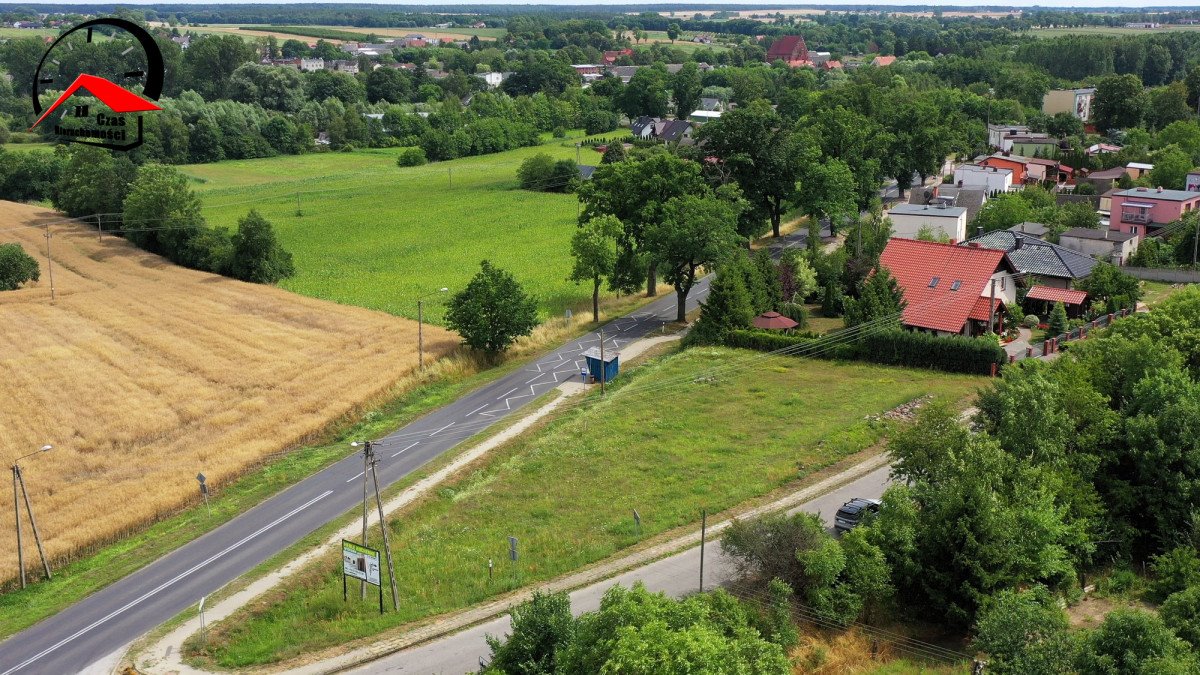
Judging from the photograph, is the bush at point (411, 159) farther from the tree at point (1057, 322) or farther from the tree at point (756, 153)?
the tree at point (1057, 322)

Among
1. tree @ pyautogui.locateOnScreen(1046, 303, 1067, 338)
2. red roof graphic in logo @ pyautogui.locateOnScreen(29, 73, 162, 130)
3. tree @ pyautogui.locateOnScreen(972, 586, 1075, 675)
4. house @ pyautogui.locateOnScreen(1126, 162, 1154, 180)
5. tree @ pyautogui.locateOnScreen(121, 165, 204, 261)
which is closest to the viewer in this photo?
tree @ pyautogui.locateOnScreen(972, 586, 1075, 675)

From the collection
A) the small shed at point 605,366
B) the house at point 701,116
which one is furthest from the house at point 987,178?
the house at point 701,116

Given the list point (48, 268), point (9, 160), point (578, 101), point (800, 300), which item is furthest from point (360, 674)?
point (578, 101)

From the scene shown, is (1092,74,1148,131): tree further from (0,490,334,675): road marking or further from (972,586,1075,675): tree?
(0,490,334,675): road marking

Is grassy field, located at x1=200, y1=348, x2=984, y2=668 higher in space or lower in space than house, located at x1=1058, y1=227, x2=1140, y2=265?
lower

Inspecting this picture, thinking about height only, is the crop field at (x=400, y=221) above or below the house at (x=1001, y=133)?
below

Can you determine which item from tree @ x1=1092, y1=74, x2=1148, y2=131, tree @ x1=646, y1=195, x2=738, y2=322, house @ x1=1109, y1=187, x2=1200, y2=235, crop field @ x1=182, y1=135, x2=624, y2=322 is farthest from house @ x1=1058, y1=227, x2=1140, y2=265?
tree @ x1=1092, y1=74, x2=1148, y2=131

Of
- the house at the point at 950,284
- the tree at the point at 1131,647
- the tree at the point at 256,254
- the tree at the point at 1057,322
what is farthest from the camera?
the tree at the point at 256,254

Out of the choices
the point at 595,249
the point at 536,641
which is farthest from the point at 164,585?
the point at 595,249
